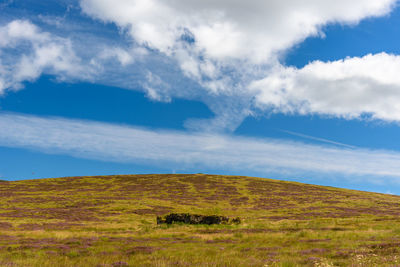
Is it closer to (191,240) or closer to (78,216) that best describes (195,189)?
(78,216)

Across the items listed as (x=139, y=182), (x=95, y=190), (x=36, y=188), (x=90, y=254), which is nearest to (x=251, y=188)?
(x=139, y=182)

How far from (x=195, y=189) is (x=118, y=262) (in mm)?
83149

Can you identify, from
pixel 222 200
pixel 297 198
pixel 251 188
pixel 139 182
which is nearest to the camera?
pixel 222 200

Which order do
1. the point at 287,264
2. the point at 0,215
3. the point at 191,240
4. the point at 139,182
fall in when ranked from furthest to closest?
the point at 139,182, the point at 0,215, the point at 191,240, the point at 287,264

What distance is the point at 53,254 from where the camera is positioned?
16328 millimetres

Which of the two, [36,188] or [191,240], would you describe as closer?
[191,240]

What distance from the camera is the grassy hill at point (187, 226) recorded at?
46.3 ft

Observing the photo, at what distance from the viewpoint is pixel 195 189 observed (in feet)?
312

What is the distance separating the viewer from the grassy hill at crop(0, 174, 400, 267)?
46.3ft

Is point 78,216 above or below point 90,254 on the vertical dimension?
below

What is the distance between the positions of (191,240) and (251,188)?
8274 cm

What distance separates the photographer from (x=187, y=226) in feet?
115

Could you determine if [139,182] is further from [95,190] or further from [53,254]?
[53,254]

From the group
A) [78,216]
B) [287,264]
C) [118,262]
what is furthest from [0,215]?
[287,264]
